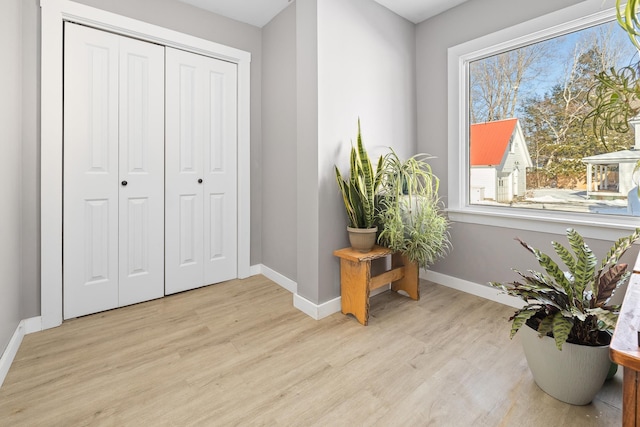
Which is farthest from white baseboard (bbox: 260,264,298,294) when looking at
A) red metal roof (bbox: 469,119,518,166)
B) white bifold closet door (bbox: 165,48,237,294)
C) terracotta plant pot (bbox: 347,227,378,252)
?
red metal roof (bbox: 469,119,518,166)

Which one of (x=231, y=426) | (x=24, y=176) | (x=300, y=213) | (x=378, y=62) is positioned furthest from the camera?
(x=378, y=62)

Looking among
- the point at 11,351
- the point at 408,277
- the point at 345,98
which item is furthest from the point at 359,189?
the point at 11,351

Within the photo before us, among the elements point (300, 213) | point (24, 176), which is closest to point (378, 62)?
point (300, 213)

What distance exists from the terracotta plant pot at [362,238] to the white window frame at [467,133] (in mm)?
1009

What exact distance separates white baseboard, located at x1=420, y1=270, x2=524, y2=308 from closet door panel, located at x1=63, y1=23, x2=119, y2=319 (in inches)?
105

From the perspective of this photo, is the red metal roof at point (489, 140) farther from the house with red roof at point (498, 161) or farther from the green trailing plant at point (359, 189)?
the green trailing plant at point (359, 189)

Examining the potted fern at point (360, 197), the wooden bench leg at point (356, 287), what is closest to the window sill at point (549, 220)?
the potted fern at point (360, 197)

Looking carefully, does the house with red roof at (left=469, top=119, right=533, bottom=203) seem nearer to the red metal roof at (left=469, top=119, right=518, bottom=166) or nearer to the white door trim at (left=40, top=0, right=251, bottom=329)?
the red metal roof at (left=469, top=119, right=518, bottom=166)

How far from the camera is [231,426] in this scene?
4.14 feet

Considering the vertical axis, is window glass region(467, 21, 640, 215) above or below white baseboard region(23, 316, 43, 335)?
above

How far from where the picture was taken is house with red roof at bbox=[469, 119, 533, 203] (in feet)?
7.97

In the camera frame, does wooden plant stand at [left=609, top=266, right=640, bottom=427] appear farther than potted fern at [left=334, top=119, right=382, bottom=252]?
No

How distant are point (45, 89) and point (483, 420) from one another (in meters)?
3.04

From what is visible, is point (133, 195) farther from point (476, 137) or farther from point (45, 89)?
point (476, 137)
